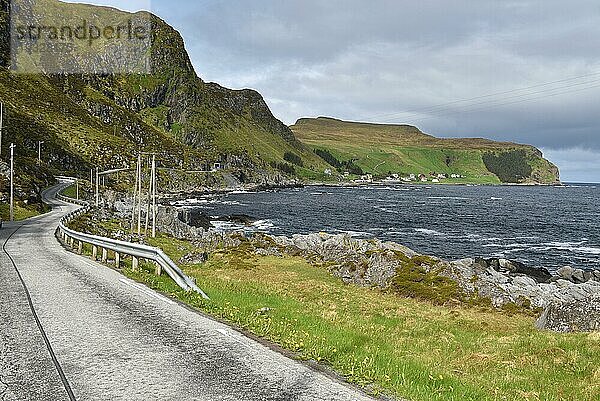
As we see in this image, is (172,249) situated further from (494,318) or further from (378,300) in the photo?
(494,318)

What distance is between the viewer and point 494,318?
26.9m

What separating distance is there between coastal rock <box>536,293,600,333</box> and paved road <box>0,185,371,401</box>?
13579 millimetres

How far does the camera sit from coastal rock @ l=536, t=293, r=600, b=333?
59.5 ft

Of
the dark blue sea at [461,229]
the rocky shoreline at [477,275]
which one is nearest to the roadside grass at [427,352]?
the rocky shoreline at [477,275]

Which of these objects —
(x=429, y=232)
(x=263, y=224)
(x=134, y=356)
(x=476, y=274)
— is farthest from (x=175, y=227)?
(x=134, y=356)

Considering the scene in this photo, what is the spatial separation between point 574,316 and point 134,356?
52.9 ft

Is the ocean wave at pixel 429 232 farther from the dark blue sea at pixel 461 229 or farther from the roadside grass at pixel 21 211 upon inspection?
the roadside grass at pixel 21 211

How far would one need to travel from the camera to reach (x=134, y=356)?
29.5ft

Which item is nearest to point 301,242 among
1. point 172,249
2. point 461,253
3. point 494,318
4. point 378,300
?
point 172,249

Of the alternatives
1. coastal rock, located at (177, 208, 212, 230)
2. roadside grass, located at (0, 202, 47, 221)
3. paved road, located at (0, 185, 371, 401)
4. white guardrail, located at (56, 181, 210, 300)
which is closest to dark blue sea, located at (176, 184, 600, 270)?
coastal rock, located at (177, 208, 212, 230)

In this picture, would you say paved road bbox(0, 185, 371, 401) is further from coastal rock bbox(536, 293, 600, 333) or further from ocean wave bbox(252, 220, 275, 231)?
ocean wave bbox(252, 220, 275, 231)

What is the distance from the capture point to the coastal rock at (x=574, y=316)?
1814cm

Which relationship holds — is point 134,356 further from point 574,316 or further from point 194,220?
point 194,220

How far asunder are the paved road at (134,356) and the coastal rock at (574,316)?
1358cm
